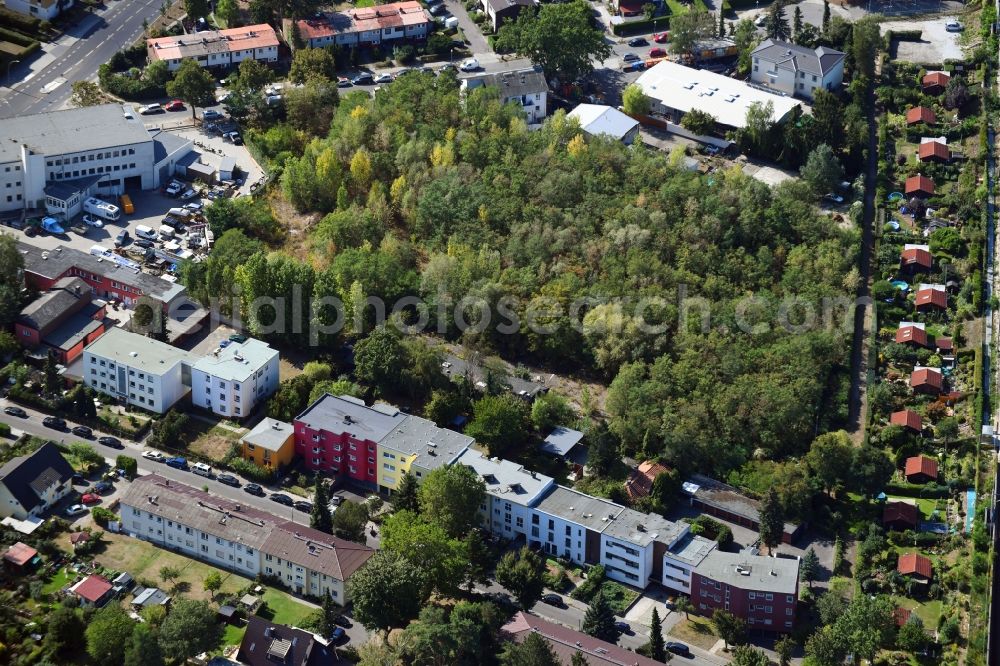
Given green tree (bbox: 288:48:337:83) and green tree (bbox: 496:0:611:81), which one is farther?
green tree (bbox: 496:0:611:81)

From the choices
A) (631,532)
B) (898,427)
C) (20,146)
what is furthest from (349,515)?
(20,146)

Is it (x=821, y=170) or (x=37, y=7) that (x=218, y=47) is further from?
(x=821, y=170)

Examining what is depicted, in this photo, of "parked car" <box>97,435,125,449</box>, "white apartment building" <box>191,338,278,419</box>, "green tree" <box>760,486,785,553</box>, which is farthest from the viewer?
"white apartment building" <box>191,338,278,419</box>

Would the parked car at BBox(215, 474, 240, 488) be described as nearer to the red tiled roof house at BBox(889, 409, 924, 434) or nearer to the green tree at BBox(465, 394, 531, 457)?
the green tree at BBox(465, 394, 531, 457)

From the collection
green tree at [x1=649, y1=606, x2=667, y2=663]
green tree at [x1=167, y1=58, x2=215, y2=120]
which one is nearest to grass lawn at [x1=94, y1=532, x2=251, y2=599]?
green tree at [x1=649, y1=606, x2=667, y2=663]

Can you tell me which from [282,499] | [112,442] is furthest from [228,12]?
[282,499]

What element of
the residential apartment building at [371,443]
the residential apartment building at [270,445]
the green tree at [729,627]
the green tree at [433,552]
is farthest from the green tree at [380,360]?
the green tree at [729,627]

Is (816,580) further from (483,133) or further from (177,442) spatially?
(483,133)
